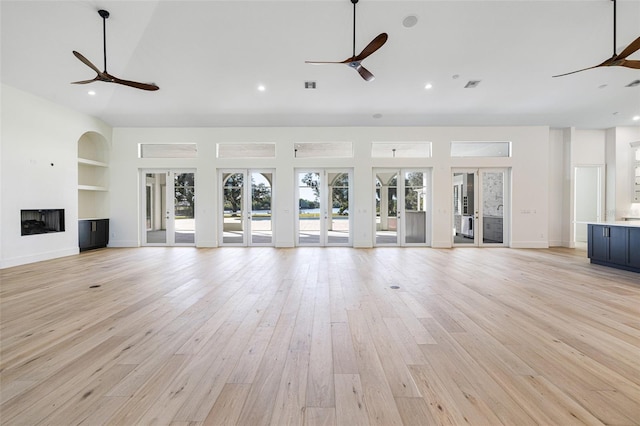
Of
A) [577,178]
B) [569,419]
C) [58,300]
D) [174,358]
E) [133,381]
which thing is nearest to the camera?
[569,419]

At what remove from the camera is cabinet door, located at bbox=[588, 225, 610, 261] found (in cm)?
541

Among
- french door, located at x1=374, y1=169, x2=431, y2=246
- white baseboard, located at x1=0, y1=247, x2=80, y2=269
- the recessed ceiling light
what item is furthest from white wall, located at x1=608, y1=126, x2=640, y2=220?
white baseboard, located at x1=0, y1=247, x2=80, y2=269

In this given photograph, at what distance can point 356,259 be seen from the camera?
614 centimetres

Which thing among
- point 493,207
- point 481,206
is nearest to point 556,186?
point 493,207

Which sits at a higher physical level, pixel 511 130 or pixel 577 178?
Answer: pixel 511 130

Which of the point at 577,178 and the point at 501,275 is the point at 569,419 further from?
the point at 577,178

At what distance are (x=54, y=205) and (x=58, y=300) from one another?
4.21 m

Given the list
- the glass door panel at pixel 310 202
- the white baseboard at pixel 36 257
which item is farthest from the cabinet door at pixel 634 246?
the white baseboard at pixel 36 257

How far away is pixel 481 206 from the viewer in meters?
7.98

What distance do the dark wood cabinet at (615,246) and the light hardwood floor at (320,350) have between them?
2.67 feet

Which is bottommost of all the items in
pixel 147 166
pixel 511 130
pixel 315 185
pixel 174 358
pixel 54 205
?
pixel 174 358

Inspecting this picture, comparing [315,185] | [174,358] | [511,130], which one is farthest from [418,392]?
[511,130]

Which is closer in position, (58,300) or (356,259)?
(58,300)

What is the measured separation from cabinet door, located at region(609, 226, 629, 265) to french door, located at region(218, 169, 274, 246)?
760 cm
